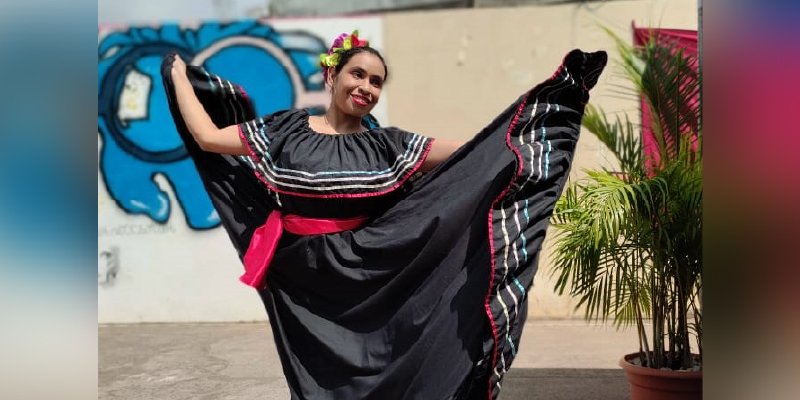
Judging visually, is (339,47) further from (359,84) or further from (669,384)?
(669,384)

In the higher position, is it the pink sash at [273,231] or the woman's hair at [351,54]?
the woman's hair at [351,54]

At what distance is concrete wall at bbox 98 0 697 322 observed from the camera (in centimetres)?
629

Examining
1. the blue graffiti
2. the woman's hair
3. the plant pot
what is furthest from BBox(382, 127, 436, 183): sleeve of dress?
A: the blue graffiti

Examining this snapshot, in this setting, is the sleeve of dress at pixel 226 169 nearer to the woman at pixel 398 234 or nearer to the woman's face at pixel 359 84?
the woman at pixel 398 234

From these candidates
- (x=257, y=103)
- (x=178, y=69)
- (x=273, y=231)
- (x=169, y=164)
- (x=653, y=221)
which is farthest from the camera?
(x=169, y=164)

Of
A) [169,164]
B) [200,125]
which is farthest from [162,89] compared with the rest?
[200,125]

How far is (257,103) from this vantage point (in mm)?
6613

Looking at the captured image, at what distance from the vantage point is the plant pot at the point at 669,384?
3533mm

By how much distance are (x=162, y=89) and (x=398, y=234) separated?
4.63 meters

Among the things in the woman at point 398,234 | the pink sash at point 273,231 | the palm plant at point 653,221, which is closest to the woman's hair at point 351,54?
the woman at point 398,234

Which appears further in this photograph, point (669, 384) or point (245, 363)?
point (245, 363)
